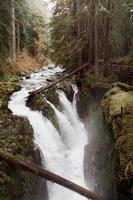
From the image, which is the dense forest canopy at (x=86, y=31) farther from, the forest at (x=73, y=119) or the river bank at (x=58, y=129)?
the river bank at (x=58, y=129)

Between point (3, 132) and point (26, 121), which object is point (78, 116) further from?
point (3, 132)

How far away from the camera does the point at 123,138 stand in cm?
812

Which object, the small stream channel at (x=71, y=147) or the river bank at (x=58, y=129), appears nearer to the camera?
the river bank at (x=58, y=129)

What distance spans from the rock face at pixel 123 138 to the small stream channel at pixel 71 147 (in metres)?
1.22

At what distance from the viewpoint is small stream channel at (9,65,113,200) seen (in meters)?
11.1

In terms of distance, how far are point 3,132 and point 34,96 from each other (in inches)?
187

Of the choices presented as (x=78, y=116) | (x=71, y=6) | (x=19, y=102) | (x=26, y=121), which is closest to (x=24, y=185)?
(x=26, y=121)

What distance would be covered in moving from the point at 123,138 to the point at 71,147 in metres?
6.78

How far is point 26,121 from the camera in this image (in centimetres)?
1256

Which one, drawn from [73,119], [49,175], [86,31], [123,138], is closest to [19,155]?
[49,175]

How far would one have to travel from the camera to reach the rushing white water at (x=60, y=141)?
12092 millimetres

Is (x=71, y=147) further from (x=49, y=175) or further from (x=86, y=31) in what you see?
(x=86, y=31)

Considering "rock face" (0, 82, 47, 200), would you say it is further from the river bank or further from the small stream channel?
the small stream channel

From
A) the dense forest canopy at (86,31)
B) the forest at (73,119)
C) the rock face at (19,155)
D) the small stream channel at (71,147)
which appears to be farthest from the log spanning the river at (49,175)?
the dense forest canopy at (86,31)
